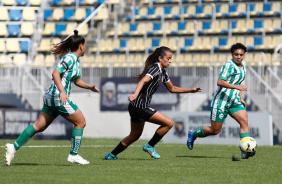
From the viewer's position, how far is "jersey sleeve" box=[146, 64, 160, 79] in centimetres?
991

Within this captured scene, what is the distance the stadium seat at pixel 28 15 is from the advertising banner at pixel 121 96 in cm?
911

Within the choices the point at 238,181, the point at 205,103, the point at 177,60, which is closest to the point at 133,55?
the point at 177,60

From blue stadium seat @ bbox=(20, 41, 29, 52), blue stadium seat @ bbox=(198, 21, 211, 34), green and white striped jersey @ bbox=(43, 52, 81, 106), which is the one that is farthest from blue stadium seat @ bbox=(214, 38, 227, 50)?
green and white striped jersey @ bbox=(43, 52, 81, 106)

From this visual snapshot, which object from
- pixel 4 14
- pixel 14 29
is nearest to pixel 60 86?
pixel 14 29

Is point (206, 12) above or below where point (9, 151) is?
above

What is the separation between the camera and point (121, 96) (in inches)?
917

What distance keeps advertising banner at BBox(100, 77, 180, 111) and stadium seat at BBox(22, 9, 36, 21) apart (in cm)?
911

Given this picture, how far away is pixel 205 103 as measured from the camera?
2230cm

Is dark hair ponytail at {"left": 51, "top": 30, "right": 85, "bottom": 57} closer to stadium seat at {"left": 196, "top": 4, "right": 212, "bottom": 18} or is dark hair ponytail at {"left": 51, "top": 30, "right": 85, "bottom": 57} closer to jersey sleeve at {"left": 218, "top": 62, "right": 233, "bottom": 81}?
jersey sleeve at {"left": 218, "top": 62, "right": 233, "bottom": 81}

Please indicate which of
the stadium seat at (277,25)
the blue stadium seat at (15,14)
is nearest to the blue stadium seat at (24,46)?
the blue stadium seat at (15,14)

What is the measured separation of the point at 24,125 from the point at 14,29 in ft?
36.0

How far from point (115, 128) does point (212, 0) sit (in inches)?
345

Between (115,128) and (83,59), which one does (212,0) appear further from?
(115,128)

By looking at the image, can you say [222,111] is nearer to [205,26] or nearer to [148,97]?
[148,97]
